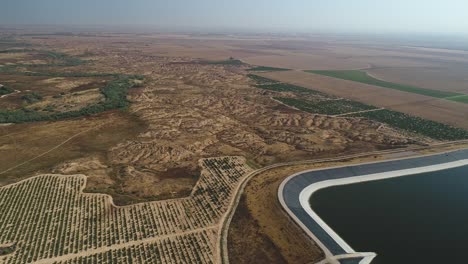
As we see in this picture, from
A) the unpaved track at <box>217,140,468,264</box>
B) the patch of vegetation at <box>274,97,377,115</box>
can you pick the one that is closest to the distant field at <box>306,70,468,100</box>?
the patch of vegetation at <box>274,97,377,115</box>

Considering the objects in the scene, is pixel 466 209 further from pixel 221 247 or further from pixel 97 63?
pixel 97 63

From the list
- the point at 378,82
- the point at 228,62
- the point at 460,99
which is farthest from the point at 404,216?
the point at 228,62

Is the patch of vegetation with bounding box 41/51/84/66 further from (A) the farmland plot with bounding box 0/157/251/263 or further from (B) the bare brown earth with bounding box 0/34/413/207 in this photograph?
(A) the farmland plot with bounding box 0/157/251/263

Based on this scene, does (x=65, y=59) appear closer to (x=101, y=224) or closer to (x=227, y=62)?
(x=227, y=62)

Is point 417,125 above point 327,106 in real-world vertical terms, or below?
below

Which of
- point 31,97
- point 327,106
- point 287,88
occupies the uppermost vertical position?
point 287,88

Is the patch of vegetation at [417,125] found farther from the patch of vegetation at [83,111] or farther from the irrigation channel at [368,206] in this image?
the patch of vegetation at [83,111]
